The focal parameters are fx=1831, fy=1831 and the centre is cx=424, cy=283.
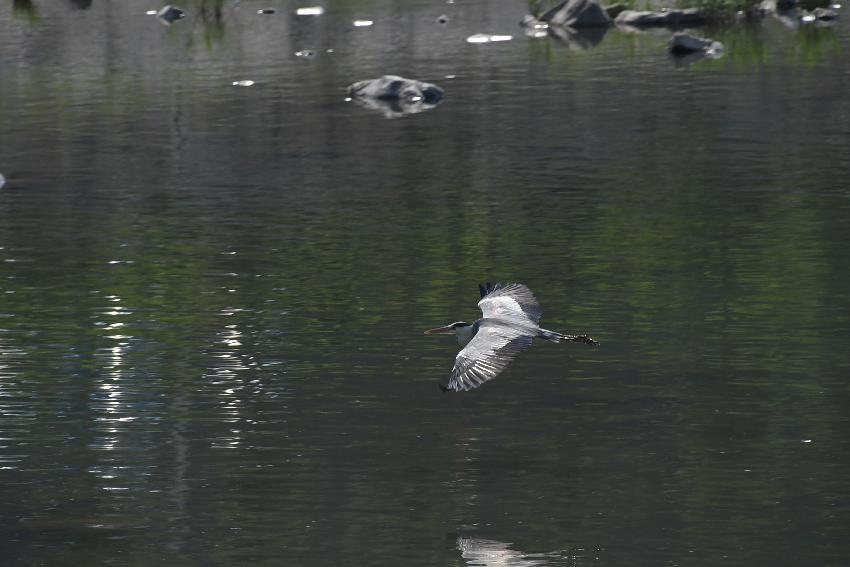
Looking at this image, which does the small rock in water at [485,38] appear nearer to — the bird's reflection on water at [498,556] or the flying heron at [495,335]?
the flying heron at [495,335]

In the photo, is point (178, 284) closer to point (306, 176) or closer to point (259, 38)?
point (306, 176)

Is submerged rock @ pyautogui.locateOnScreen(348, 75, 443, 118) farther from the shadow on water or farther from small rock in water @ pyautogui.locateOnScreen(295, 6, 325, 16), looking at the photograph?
the shadow on water

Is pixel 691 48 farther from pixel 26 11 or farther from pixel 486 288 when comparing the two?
pixel 486 288

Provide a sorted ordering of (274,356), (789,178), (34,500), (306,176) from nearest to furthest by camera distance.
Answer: (34,500) → (274,356) → (789,178) → (306,176)

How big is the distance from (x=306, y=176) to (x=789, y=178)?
1065 centimetres

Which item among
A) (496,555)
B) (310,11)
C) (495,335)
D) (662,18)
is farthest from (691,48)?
(496,555)

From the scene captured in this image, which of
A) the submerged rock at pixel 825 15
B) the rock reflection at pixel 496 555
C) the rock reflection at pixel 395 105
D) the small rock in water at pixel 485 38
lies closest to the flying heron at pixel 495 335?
the rock reflection at pixel 496 555

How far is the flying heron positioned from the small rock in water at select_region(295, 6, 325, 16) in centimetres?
6807

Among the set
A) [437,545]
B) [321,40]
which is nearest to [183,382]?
[437,545]

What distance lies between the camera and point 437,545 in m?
16.3

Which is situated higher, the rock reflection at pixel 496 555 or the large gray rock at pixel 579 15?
the rock reflection at pixel 496 555

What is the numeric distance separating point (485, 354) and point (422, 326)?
7.34 meters

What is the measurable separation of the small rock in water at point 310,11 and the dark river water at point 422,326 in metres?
33.0

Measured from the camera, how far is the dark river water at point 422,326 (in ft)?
56.2
